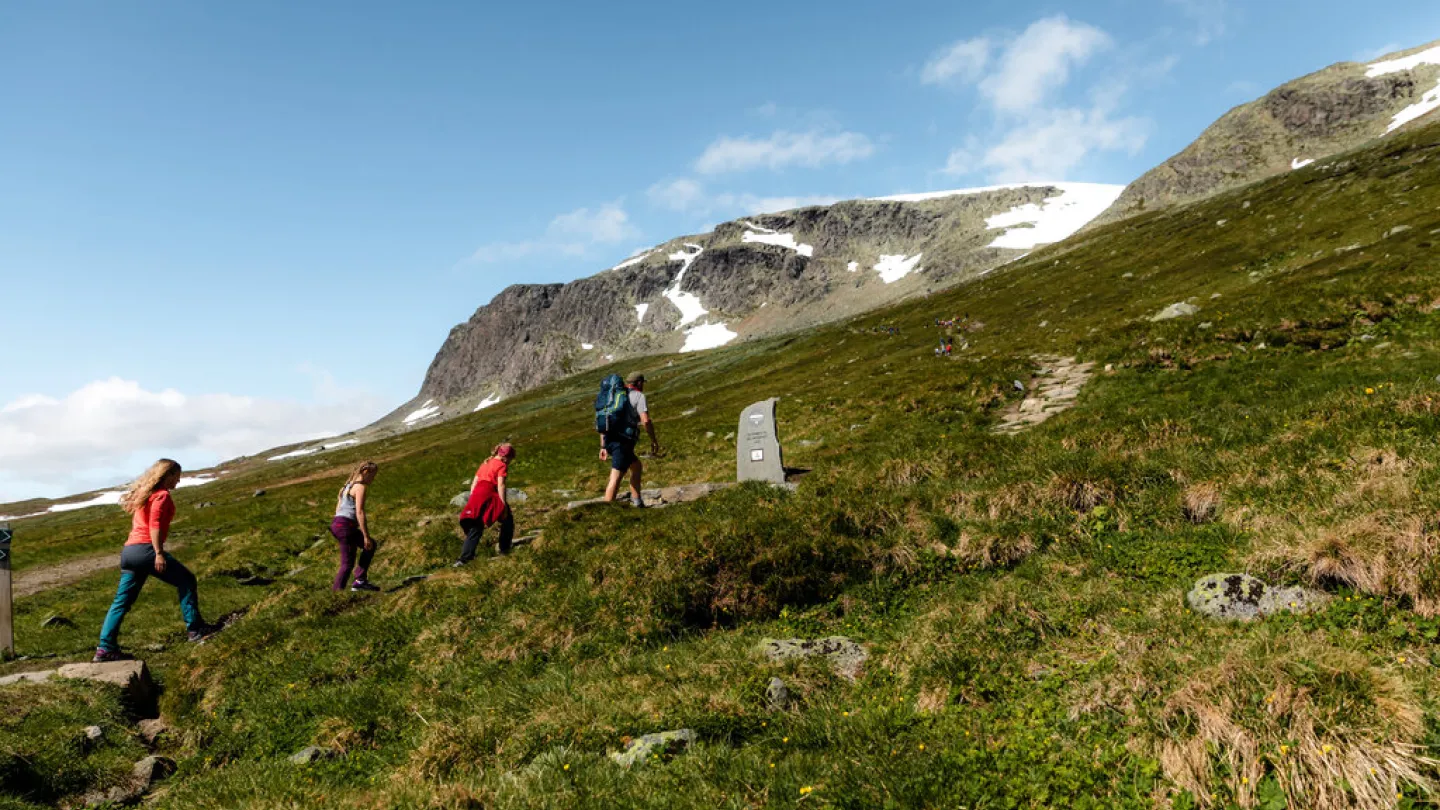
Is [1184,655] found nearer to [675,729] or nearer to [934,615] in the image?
[934,615]

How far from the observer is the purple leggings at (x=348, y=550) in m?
15.5

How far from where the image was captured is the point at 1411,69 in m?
166

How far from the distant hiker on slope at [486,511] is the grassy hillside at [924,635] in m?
0.78

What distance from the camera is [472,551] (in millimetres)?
15453

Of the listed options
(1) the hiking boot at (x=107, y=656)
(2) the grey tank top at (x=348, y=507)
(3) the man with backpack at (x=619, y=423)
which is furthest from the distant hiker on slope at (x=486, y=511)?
(1) the hiking boot at (x=107, y=656)

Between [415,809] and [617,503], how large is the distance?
1070 cm

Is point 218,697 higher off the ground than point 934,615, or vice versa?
point 218,697

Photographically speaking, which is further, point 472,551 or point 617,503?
point 617,503

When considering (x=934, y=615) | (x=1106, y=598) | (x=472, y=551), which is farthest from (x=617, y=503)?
(x=1106, y=598)

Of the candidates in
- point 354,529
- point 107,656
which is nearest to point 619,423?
point 354,529

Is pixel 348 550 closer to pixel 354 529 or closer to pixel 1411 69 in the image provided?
pixel 354 529

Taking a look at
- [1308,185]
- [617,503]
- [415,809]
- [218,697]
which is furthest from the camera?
[1308,185]

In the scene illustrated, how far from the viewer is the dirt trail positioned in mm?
24922

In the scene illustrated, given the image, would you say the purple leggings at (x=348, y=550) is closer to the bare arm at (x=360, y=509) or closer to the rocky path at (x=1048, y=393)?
the bare arm at (x=360, y=509)
